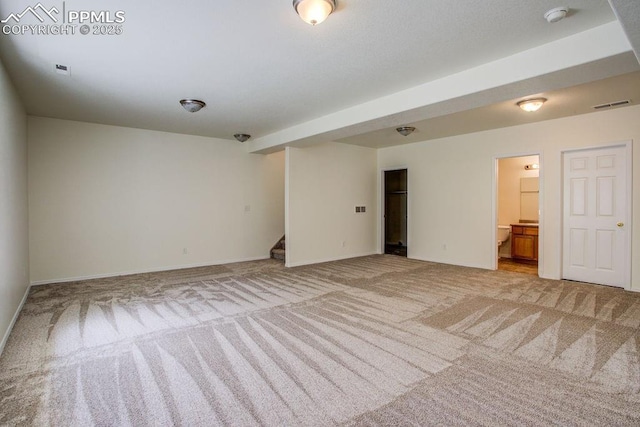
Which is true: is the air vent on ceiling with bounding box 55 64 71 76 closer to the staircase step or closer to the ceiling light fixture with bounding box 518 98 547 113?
the staircase step

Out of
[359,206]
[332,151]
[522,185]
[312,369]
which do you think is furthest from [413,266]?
[312,369]

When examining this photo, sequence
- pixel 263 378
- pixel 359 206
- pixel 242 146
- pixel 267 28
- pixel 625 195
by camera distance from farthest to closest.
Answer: pixel 359 206
pixel 242 146
pixel 625 195
pixel 267 28
pixel 263 378

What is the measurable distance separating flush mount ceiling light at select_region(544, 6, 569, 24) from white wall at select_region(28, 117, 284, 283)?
5711mm

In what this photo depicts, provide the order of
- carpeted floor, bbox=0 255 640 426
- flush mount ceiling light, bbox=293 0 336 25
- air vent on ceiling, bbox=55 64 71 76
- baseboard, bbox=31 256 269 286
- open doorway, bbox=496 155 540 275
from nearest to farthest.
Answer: carpeted floor, bbox=0 255 640 426 → flush mount ceiling light, bbox=293 0 336 25 → air vent on ceiling, bbox=55 64 71 76 → baseboard, bbox=31 256 269 286 → open doorway, bbox=496 155 540 275

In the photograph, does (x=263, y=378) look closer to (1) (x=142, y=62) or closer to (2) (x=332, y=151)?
(1) (x=142, y=62)

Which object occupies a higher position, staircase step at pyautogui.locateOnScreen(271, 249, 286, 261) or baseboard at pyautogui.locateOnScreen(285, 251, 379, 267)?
staircase step at pyautogui.locateOnScreen(271, 249, 286, 261)

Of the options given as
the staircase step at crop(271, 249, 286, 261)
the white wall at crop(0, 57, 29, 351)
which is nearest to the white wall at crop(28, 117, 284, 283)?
the staircase step at crop(271, 249, 286, 261)

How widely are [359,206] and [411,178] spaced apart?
1.36 meters

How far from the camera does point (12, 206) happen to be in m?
3.48

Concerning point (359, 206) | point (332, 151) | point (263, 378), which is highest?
point (332, 151)

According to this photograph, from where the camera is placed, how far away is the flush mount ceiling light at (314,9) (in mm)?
2123

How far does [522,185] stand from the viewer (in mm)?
7375

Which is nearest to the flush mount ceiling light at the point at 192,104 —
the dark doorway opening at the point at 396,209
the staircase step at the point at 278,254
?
the staircase step at the point at 278,254

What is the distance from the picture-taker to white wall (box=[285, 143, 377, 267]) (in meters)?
6.43
